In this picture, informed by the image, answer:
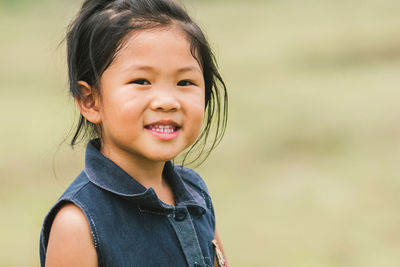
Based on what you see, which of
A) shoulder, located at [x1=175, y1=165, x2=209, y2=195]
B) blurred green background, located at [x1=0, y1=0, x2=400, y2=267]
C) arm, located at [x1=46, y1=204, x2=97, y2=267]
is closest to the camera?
arm, located at [x1=46, y1=204, x2=97, y2=267]

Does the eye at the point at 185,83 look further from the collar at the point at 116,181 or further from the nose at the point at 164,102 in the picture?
the collar at the point at 116,181

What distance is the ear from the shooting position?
1756 millimetres

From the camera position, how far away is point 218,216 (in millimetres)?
4438

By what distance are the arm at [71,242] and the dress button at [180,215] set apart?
236 mm

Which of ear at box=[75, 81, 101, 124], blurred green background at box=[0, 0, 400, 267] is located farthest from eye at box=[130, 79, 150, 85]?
blurred green background at box=[0, 0, 400, 267]

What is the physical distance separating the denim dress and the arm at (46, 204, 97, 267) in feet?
0.05

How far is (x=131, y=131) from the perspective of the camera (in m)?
1.67

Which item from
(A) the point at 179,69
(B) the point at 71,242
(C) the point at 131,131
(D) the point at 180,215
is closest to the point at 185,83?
(A) the point at 179,69

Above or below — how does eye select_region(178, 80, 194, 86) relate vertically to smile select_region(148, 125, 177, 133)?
above

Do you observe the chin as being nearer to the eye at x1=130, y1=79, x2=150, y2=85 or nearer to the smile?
the smile

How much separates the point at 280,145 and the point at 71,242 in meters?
4.42

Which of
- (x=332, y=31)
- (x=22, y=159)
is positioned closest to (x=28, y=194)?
(x=22, y=159)

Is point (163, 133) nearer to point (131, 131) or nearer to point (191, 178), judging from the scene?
point (131, 131)

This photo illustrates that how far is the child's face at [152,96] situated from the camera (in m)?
1.66
